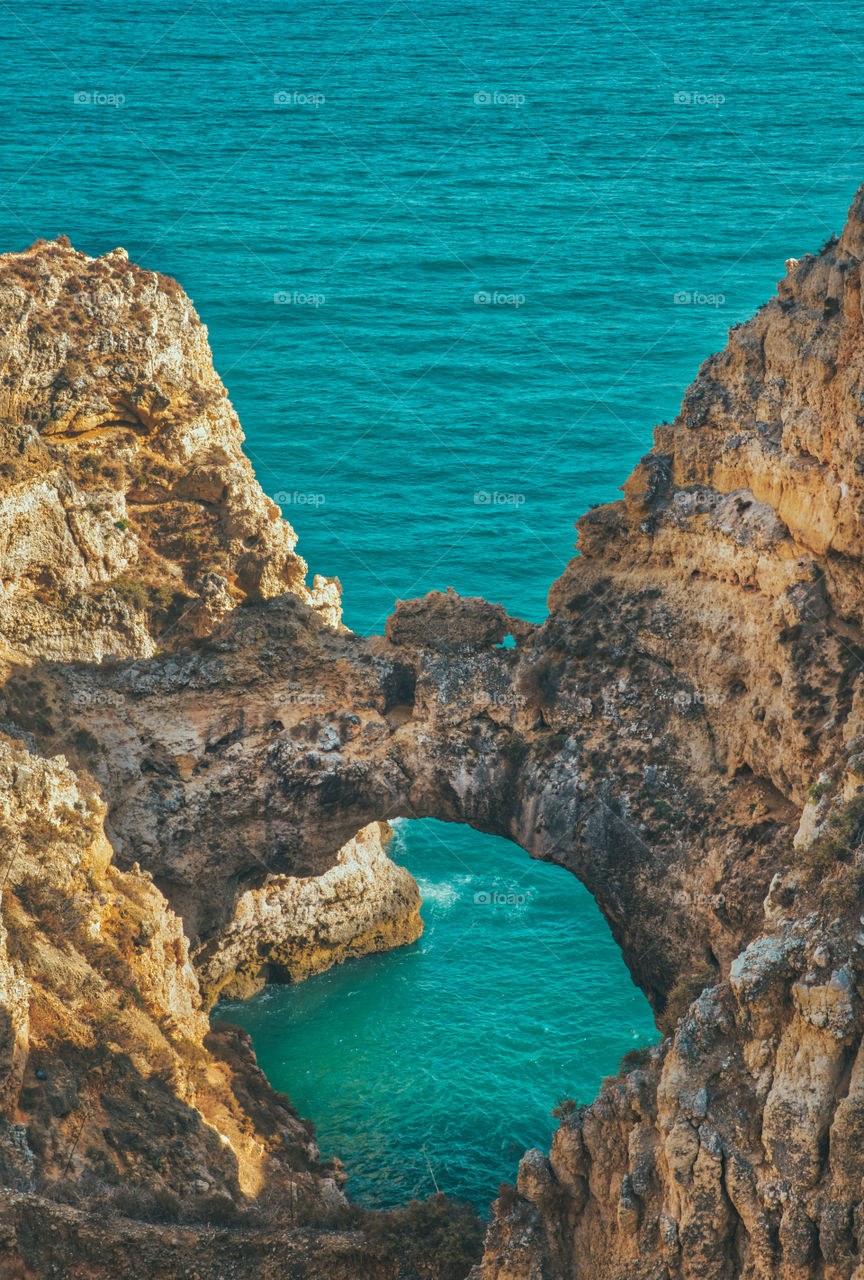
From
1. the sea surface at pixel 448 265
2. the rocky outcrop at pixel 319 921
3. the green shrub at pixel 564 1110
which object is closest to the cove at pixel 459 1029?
the sea surface at pixel 448 265

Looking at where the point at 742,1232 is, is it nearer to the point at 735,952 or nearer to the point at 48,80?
the point at 735,952

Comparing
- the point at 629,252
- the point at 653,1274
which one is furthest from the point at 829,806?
the point at 629,252

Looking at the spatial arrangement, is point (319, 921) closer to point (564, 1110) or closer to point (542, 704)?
point (542, 704)

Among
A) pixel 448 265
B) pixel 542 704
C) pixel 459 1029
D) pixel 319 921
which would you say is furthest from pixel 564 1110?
pixel 448 265

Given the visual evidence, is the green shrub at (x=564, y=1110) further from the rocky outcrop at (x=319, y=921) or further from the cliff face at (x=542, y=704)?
the rocky outcrop at (x=319, y=921)

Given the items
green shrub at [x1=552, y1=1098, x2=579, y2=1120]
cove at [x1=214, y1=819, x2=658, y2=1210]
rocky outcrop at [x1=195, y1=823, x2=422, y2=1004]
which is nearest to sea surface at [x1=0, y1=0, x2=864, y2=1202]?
cove at [x1=214, y1=819, x2=658, y2=1210]

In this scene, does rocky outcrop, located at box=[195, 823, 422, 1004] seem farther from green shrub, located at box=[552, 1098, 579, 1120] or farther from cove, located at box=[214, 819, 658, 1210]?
green shrub, located at box=[552, 1098, 579, 1120]
